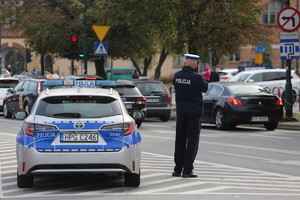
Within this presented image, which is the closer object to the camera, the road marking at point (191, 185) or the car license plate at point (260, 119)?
the road marking at point (191, 185)

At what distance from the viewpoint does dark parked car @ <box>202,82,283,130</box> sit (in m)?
23.4

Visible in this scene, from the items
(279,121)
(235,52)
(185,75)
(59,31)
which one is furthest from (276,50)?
(185,75)

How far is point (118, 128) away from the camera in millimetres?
10477

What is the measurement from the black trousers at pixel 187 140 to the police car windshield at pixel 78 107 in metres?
1.44

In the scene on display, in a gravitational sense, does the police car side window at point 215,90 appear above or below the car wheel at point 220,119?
above

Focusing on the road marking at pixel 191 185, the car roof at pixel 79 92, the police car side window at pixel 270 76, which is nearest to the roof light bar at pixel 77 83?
the car roof at pixel 79 92

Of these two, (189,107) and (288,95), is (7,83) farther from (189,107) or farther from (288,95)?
(189,107)

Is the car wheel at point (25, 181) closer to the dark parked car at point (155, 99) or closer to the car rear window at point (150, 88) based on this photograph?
the dark parked car at point (155, 99)

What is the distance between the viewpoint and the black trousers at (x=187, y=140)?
38.9 feet

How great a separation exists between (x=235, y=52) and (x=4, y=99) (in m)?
9.46

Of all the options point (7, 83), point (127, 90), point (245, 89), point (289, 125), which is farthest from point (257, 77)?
point (245, 89)

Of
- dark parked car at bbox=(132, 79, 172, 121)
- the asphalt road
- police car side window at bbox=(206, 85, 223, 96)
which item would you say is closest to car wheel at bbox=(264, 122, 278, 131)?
police car side window at bbox=(206, 85, 223, 96)

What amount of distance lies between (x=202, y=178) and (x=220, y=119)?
1222 centimetres

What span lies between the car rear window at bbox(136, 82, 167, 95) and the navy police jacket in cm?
1722
